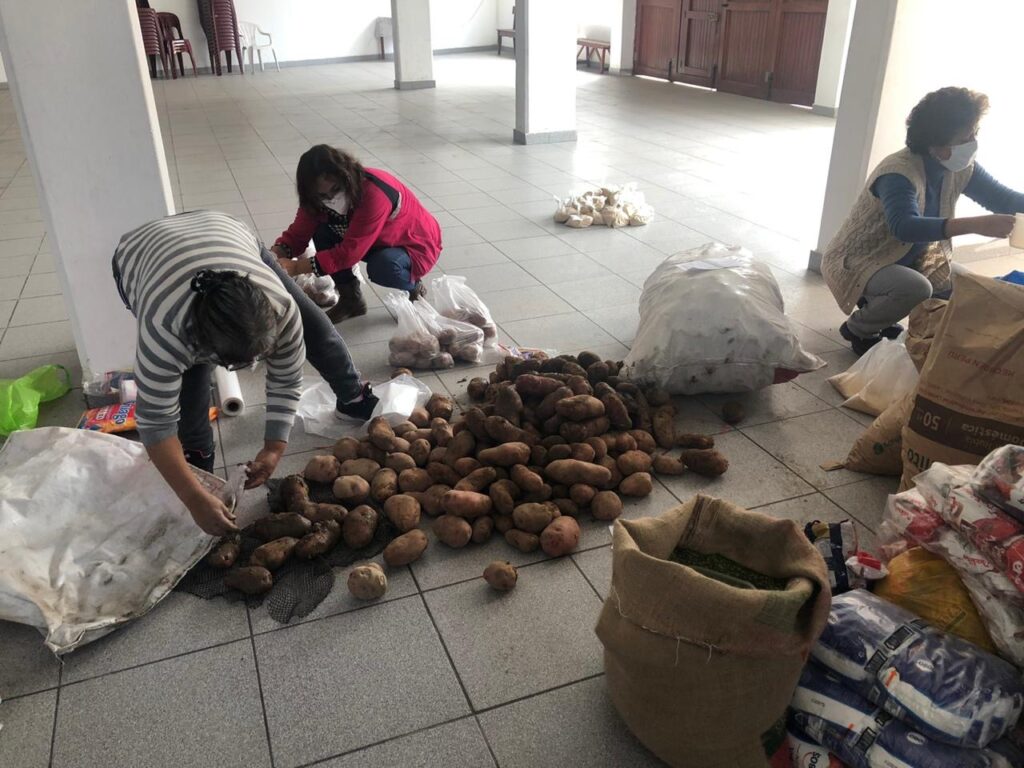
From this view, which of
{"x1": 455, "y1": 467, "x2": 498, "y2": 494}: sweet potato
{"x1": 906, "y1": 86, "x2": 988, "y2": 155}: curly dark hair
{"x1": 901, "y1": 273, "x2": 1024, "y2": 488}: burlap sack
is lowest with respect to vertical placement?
{"x1": 455, "y1": 467, "x2": 498, "y2": 494}: sweet potato

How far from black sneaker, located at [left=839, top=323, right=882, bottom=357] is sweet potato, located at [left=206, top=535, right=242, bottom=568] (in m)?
2.27

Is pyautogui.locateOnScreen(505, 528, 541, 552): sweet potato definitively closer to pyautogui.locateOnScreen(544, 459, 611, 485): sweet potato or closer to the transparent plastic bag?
pyautogui.locateOnScreen(544, 459, 611, 485): sweet potato

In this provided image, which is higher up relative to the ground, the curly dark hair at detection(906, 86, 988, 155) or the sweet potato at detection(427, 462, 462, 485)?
the curly dark hair at detection(906, 86, 988, 155)

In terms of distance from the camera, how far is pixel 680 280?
2.70m

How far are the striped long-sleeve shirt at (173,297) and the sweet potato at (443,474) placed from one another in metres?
0.49

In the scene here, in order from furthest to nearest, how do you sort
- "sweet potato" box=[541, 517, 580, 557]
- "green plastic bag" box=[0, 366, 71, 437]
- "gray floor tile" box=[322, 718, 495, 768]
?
"green plastic bag" box=[0, 366, 71, 437] → "sweet potato" box=[541, 517, 580, 557] → "gray floor tile" box=[322, 718, 495, 768]

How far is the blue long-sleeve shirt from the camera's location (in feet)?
8.67

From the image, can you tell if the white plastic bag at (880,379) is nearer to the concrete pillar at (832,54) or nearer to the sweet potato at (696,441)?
the sweet potato at (696,441)

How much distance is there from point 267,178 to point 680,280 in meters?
4.16

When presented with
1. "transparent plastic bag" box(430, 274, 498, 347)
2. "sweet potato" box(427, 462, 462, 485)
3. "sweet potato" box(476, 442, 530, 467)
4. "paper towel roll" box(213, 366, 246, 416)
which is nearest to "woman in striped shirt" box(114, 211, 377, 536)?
"sweet potato" box(427, 462, 462, 485)

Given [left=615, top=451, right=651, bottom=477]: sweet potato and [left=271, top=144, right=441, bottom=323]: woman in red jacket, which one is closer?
[left=615, top=451, right=651, bottom=477]: sweet potato

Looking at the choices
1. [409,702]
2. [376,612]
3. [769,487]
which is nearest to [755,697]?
[409,702]

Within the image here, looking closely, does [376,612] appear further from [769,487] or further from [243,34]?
[243,34]

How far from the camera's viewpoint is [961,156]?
2.66m
